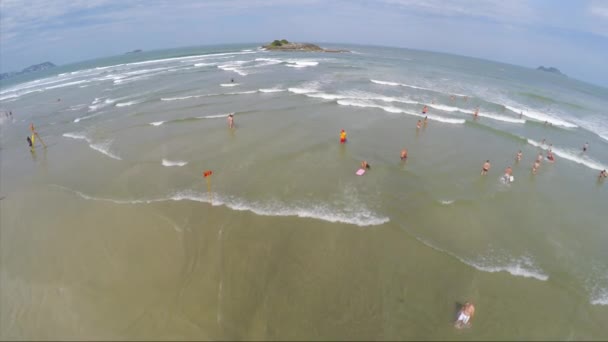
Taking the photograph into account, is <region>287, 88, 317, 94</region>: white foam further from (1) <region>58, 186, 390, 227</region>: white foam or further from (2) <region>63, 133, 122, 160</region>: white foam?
(1) <region>58, 186, 390, 227</region>: white foam

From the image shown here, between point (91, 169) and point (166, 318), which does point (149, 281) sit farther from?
point (91, 169)

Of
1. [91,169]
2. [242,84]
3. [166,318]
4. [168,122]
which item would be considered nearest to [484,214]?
[166,318]

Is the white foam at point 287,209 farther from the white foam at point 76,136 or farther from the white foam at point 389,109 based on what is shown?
the white foam at point 389,109

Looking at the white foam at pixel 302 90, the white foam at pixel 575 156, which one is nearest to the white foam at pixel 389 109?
the white foam at pixel 302 90

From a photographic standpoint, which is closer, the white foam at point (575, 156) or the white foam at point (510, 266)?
the white foam at point (510, 266)

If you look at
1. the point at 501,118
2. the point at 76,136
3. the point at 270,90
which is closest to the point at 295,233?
the point at 76,136

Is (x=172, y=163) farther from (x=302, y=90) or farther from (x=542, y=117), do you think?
(x=542, y=117)

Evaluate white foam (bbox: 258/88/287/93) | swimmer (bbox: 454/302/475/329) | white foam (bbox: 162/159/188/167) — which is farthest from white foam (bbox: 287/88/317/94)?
swimmer (bbox: 454/302/475/329)
